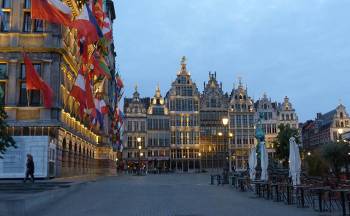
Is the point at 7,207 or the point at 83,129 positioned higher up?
the point at 83,129

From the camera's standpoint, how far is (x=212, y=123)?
100 metres

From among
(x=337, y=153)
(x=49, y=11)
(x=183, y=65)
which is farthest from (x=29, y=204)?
(x=183, y=65)

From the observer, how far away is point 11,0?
3428 centimetres

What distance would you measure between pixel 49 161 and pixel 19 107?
16.0ft

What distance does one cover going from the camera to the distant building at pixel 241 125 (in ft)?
332

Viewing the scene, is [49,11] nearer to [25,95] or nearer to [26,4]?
[25,95]

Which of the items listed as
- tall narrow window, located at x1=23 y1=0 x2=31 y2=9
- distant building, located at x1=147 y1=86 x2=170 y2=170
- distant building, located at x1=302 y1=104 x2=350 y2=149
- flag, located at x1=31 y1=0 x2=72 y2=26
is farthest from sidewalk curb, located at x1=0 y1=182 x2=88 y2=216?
distant building, located at x1=302 y1=104 x2=350 y2=149

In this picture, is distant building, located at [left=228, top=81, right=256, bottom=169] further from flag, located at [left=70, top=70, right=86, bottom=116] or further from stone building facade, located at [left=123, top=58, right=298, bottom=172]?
flag, located at [left=70, top=70, right=86, bottom=116]

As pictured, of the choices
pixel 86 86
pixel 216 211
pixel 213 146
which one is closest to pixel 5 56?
pixel 86 86

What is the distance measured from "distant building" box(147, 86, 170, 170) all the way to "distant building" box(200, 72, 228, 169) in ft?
27.6

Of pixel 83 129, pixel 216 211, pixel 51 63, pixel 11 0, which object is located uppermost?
pixel 11 0

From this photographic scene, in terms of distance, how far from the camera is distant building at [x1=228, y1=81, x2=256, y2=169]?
101125 mm

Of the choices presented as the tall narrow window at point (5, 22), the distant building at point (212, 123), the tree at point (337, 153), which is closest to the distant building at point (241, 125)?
the distant building at point (212, 123)

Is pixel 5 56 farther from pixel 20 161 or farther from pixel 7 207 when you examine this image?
pixel 7 207
